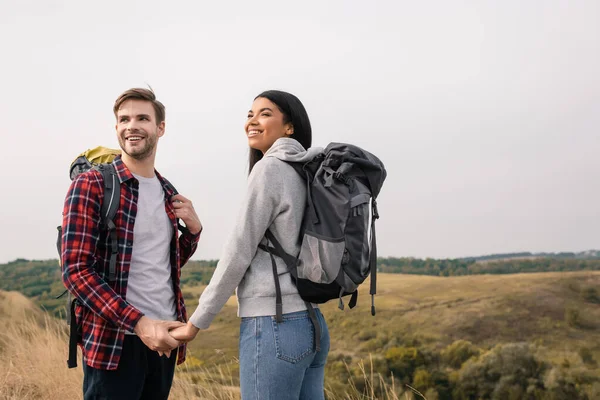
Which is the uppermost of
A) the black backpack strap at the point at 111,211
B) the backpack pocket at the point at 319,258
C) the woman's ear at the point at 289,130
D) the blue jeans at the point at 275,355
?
the woman's ear at the point at 289,130

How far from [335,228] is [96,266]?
3.80 ft

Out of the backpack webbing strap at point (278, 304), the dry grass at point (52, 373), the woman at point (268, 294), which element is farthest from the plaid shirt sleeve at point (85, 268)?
the dry grass at point (52, 373)

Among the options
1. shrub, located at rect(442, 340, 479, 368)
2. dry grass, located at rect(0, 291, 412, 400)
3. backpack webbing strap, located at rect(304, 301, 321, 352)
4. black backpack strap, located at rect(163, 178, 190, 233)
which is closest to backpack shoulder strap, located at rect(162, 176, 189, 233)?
black backpack strap, located at rect(163, 178, 190, 233)

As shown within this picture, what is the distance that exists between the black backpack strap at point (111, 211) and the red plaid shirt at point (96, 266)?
21mm

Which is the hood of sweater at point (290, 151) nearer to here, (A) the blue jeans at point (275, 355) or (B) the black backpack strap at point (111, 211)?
(A) the blue jeans at point (275, 355)

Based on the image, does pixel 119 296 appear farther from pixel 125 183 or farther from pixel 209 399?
pixel 209 399

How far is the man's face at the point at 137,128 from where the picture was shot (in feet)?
8.45

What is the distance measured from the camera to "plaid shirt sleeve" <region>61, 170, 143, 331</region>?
2252 millimetres

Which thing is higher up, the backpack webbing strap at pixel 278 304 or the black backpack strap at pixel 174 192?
the black backpack strap at pixel 174 192

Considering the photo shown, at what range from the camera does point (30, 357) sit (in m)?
6.05

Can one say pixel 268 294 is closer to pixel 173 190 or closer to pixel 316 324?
pixel 316 324

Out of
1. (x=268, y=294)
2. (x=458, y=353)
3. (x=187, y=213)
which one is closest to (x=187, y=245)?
(x=187, y=213)

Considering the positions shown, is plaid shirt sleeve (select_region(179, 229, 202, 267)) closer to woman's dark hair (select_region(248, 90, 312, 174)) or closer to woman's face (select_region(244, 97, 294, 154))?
woman's face (select_region(244, 97, 294, 154))

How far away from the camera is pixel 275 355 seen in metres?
2.01
